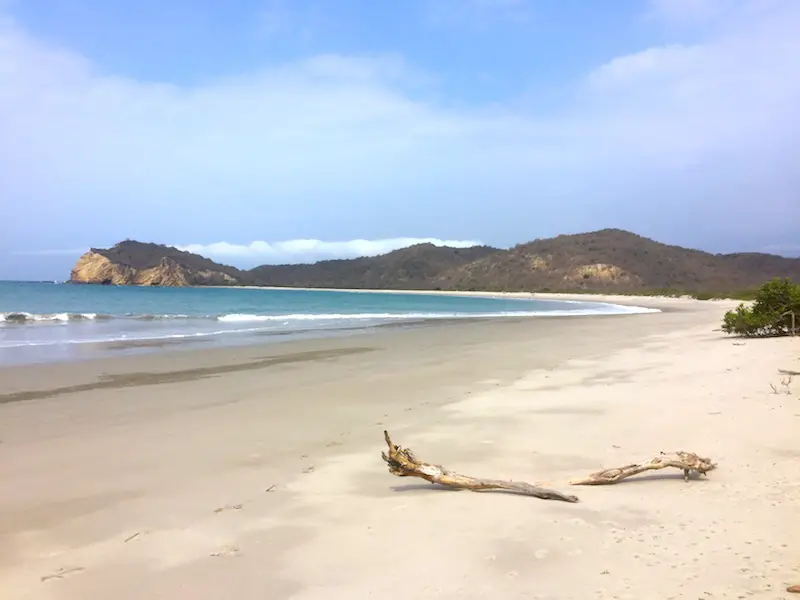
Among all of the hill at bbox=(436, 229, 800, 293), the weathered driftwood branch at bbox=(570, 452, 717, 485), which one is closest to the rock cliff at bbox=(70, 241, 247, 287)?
the hill at bbox=(436, 229, 800, 293)

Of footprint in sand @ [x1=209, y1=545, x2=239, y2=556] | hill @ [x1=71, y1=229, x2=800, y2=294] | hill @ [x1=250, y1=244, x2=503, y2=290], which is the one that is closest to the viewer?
footprint in sand @ [x1=209, y1=545, x2=239, y2=556]

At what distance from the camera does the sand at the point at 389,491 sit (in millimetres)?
3312

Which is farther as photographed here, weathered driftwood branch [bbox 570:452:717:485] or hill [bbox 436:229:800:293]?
hill [bbox 436:229:800:293]

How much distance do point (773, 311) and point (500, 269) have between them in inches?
4606

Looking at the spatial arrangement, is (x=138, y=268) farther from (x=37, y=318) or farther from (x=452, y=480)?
(x=452, y=480)

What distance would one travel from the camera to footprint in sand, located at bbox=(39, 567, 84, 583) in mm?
3441

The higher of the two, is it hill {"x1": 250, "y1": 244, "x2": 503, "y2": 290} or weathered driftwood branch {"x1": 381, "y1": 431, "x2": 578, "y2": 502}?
hill {"x1": 250, "y1": 244, "x2": 503, "y2": 290}

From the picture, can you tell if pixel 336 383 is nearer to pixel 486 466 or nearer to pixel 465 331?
pixel 486 466

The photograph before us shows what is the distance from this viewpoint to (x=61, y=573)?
351 centimetres

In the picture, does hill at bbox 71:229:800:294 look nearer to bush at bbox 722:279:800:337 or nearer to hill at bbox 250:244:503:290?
hill at bbox 250:244:503:290

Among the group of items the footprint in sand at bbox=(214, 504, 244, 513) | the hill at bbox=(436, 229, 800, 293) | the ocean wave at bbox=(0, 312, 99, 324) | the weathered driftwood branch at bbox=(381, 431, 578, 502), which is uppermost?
the hill at bbox=(436, 229, 800, 293)

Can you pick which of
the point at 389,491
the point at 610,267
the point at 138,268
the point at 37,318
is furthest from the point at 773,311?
the point at 138,268

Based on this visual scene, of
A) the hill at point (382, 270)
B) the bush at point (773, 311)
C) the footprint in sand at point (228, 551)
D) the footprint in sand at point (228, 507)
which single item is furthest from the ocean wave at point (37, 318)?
the hill at point (382, 270)

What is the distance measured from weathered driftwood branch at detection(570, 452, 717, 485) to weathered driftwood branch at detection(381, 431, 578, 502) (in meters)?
0.40
